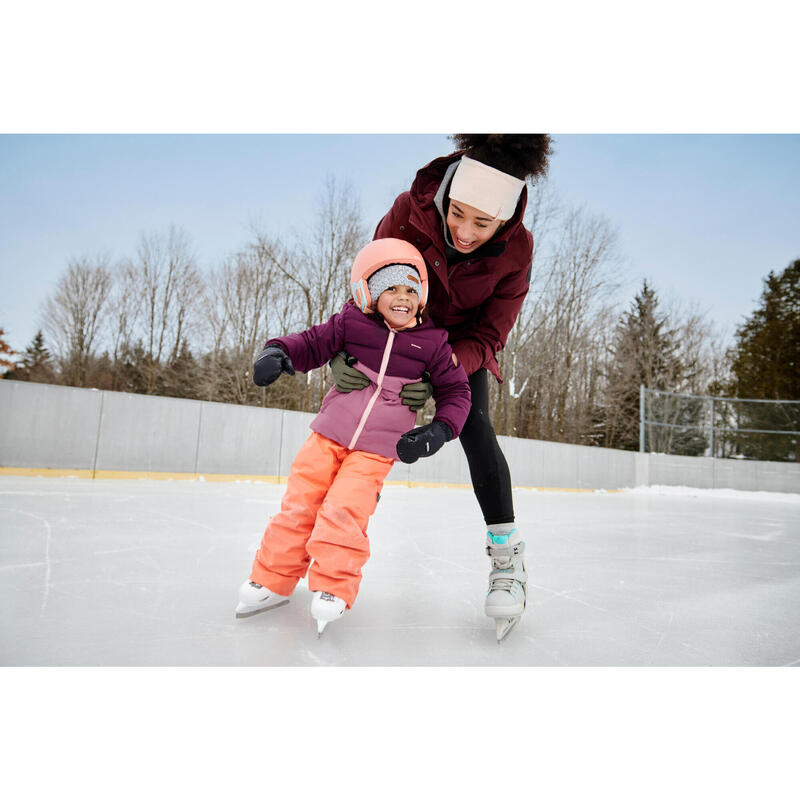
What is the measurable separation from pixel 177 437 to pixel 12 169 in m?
8.30

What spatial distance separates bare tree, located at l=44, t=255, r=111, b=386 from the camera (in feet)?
43.3

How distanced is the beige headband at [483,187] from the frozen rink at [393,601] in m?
1.01

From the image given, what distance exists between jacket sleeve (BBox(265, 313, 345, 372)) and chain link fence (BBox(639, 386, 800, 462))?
9.47 meters

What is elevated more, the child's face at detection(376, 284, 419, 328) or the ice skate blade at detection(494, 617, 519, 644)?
the child's face at detection(376, 284, 419, 328)

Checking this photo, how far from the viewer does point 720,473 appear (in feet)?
32.1

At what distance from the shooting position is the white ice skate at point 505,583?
4.01ft

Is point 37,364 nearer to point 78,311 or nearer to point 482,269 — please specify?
point 78,311

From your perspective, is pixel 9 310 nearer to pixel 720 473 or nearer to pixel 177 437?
pixel 177 437

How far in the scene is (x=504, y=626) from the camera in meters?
1.22

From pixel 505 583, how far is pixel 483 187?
0.96m

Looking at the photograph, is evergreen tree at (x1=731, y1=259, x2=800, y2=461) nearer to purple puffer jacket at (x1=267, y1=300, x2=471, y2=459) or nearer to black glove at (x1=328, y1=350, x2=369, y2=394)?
purple puffer jacket at (x1=267, y1=300, x2=471, y2=459)

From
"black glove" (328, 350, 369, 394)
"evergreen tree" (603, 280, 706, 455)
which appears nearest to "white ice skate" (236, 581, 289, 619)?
"black glove" (328, 350, 369, 394)

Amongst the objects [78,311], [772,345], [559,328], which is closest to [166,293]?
[78,311]
